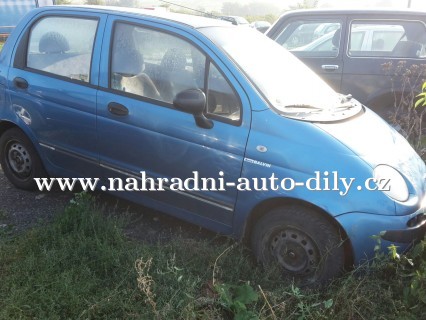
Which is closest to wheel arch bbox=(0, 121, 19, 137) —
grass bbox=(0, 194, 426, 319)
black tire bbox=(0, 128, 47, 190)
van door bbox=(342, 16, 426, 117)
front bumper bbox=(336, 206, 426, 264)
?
black tire bbox=(0, 128, 47, 190)

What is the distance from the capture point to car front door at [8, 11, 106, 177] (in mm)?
3588

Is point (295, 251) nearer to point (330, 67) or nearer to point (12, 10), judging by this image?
point (330, 67)

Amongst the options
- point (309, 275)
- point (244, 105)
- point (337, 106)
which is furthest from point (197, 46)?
point (309, 275)

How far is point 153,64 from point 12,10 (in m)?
18.3

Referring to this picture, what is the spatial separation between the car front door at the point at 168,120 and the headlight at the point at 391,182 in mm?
875

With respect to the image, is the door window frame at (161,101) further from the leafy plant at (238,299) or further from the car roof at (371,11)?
the car roof at (371,11)

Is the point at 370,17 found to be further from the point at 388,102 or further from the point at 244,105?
the point at 244,105

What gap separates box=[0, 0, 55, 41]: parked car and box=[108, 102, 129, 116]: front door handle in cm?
1738

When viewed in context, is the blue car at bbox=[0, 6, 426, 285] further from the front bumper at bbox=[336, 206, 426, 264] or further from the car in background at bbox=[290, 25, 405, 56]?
the car in background at bbox=[290, 25, 405, 56]

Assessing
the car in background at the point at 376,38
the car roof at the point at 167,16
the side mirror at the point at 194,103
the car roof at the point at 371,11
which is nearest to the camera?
the side mirror at the point at 194,103

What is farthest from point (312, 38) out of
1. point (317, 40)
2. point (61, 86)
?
point (61, 86)

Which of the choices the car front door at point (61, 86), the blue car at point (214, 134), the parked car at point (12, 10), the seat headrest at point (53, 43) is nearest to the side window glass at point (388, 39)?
the blue car at point (214, 134)

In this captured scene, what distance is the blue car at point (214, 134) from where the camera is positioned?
2.71 m

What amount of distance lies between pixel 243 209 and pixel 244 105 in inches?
28.2
